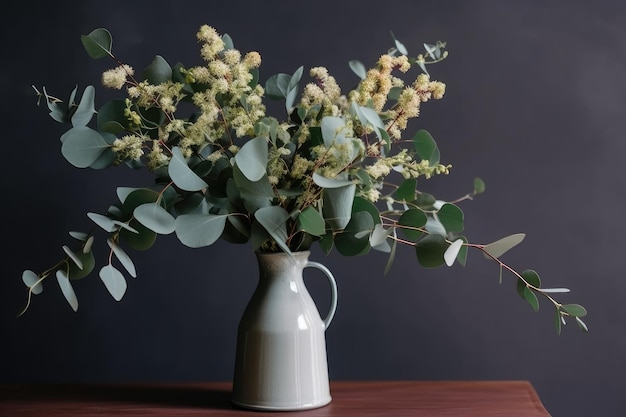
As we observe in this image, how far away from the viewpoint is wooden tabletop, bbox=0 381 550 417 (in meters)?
1.36

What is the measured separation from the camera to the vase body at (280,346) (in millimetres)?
1311

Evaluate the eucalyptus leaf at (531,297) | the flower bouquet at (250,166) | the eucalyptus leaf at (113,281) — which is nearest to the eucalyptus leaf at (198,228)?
the flower bouquet at (250,166)

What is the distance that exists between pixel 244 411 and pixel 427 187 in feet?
2.26

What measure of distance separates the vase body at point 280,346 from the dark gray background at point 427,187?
1.51 feet

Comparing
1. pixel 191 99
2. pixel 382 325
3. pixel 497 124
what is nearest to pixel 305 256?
pixel 191 99

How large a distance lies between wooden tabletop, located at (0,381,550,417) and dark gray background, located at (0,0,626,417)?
20 cm

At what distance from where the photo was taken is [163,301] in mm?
1809

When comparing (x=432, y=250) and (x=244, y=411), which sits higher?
(x=432, y=250)

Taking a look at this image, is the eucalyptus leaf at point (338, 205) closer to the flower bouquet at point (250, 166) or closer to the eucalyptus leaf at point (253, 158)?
the flower bouquet at point (250, 166)

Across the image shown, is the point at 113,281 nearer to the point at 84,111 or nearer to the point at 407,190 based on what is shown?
the point at 84,111

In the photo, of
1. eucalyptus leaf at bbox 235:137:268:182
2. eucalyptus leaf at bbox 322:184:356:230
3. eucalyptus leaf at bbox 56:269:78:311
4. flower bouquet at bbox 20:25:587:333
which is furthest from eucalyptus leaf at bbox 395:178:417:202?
eucalyptus leaf at bbox 56:269:78:311

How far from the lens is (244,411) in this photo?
133 cm

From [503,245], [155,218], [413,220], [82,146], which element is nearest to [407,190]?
[413,220]

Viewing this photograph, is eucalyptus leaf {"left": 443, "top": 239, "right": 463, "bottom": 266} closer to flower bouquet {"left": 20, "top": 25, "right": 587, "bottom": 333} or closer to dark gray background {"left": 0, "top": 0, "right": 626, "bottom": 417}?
flower bouquet {"left": 20, "top": 25, "right": 587, "bottom": 333}
